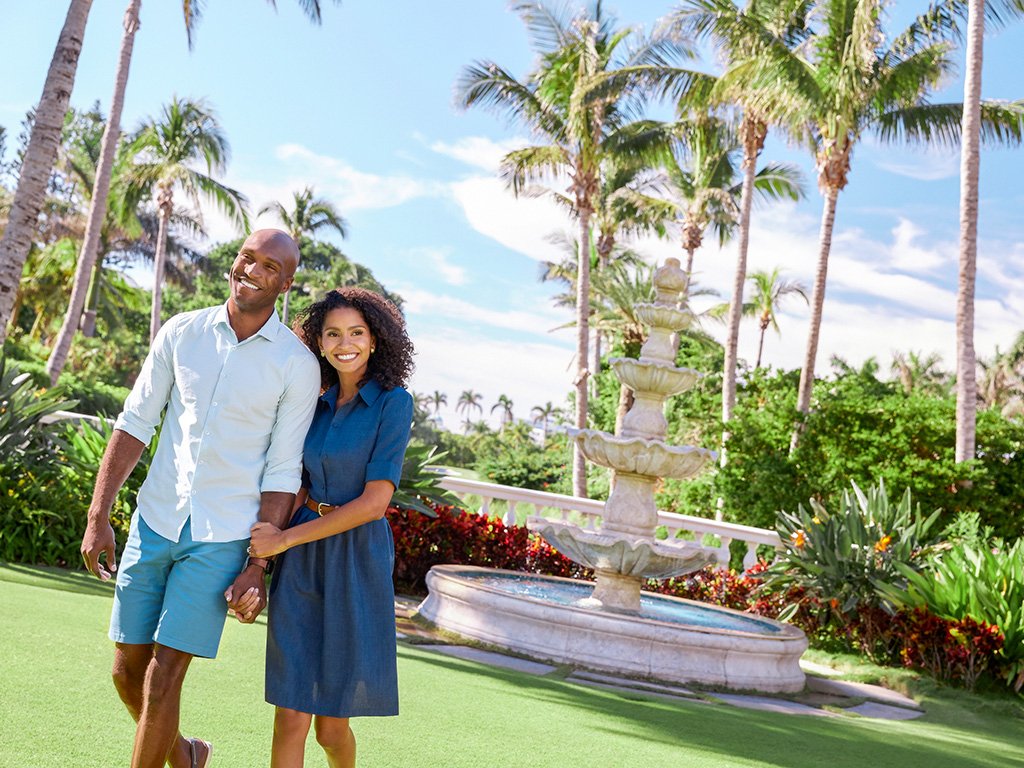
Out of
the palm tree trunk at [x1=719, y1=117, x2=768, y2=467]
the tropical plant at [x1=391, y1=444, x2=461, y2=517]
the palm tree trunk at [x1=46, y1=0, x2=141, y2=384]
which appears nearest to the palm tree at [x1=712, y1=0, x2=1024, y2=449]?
the palm tree trunk at [x1=719, y1=117, x2=768, y2=467]

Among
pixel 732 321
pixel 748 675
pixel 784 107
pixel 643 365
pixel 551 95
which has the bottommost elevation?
pixel 748 675

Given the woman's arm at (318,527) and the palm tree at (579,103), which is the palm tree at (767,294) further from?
the woman's arm at (318,527)

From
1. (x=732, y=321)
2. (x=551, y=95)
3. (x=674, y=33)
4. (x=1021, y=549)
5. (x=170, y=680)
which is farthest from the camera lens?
(x=551, y=95)

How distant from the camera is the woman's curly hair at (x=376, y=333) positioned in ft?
10.9

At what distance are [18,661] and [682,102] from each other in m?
20.1

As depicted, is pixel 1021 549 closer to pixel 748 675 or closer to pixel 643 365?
pixel 748 675

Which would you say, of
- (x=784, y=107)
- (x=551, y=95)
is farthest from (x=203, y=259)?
(x=784, y=107)

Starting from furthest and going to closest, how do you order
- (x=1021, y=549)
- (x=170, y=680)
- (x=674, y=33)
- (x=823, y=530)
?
1. (x=674, y=33)
2. (x=823, y=530)
3. (x=1021, y=549)
4. (x=170, y=680)

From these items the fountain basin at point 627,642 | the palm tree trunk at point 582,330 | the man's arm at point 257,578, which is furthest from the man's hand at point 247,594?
the palm tree trunk at point 582,330

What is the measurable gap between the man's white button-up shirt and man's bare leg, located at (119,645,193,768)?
35cm

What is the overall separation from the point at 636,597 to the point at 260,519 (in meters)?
6.44

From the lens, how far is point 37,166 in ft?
33.2

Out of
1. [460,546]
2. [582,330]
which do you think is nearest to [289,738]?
[460,546]

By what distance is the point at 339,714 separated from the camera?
10.0 feet
